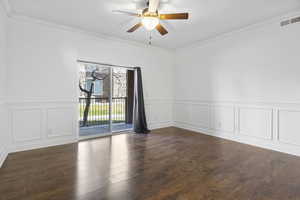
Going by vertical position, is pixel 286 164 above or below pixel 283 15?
below

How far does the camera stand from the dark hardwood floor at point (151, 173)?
191 cm

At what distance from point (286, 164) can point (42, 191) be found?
11.9ft

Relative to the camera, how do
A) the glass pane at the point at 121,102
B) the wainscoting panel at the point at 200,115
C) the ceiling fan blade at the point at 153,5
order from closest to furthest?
the ceiling fan blade at the point at 153,5 → the wainscoting panel at the point at 200,115 → the glass pane at the point at 121,102

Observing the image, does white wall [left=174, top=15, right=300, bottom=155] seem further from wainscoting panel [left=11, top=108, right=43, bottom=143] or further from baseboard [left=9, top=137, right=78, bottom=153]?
wainscoting panel [left=11, top=108, right=43, bottom=143]

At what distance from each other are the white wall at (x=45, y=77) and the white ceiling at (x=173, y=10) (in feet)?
1.07

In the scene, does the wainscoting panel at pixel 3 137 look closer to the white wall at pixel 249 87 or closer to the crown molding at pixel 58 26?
the crown molding at pixel 58 26

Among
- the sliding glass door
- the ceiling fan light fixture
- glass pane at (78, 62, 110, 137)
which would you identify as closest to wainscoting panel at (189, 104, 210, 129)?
the sliding glass door

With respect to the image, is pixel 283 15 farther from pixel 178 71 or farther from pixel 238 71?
pixel 178 71

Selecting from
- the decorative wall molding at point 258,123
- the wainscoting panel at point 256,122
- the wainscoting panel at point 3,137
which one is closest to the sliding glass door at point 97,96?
the wainscoting panel at point 3,137

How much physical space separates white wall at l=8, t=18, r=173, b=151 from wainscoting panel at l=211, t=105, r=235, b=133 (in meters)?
3.08

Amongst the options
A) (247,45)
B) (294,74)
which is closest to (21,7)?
(247,45)

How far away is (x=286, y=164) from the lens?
272 cm

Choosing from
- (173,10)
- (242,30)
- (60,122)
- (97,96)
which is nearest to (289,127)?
(242,30)

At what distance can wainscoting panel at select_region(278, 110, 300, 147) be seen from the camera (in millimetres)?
3100
